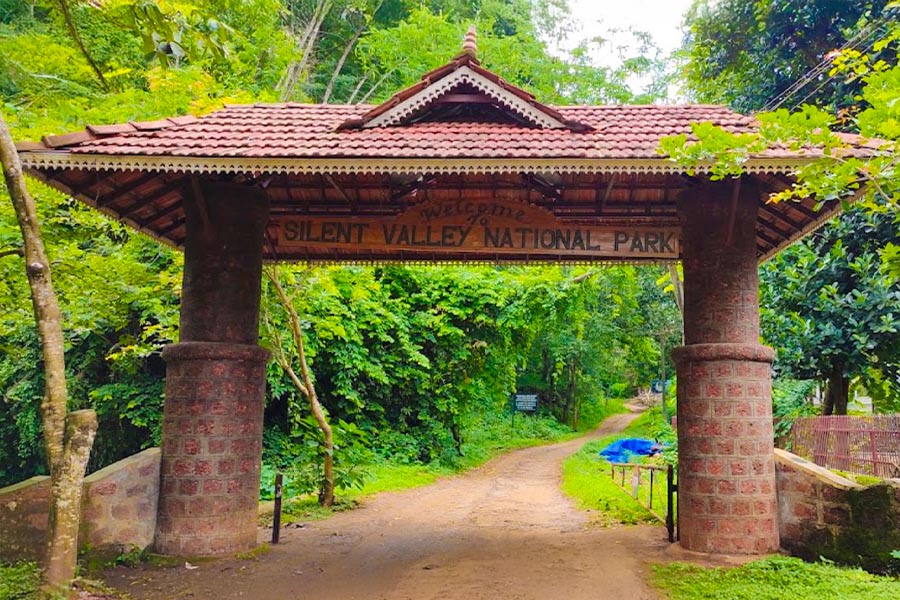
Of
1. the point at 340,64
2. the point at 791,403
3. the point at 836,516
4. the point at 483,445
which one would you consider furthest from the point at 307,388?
the point at 340,64

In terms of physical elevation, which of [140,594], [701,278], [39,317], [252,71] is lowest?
[140,594]

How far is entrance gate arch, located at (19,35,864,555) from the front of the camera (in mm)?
6754

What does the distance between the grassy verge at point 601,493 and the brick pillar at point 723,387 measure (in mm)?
3092

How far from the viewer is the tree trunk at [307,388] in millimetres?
10906

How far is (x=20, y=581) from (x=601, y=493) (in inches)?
422

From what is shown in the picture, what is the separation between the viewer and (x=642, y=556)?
7.54 metres

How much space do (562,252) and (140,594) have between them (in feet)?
17.5

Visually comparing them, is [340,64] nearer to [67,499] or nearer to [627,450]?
[627,450]

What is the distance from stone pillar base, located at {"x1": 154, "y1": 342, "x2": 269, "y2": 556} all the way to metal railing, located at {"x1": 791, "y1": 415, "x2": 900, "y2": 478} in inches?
334

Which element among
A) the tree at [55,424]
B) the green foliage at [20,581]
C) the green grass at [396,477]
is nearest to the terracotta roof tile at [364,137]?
the tree at [55,424]

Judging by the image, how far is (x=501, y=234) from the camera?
818cm

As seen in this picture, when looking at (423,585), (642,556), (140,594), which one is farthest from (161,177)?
(642,556)

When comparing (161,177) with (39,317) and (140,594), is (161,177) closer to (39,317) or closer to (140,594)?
(39,317)

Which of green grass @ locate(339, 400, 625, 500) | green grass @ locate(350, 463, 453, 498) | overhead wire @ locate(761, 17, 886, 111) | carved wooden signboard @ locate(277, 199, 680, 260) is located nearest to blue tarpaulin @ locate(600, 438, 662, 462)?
green grass @ locate(339, 400, 625, 500)
